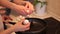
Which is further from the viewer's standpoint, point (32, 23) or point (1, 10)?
point (32, 23)

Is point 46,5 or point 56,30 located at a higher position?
point 46,5

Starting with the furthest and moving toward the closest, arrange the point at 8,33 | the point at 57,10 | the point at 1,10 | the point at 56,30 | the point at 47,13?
the point at 47,13 < the point at 57,10 < the point at 56,30 < the point at 1,10 < the point at 8,33

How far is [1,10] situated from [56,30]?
0.65 metres

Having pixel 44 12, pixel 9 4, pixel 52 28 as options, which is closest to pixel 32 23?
pixel 52 28

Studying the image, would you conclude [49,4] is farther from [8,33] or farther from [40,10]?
[8,33]

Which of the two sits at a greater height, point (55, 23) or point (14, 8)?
point (14, 8)

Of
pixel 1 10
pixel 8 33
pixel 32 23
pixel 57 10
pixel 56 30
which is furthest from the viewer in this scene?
pixel 57 10

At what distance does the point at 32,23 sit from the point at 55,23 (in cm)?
35

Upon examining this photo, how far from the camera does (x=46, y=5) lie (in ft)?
5.33

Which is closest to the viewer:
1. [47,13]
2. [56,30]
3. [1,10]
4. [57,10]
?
[1,10]

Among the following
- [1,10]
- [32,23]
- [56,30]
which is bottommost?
[56,30]

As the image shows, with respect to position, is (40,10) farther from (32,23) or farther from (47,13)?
(32,23)

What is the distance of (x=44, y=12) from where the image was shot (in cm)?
164

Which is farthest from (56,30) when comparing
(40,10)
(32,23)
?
(40,10)
